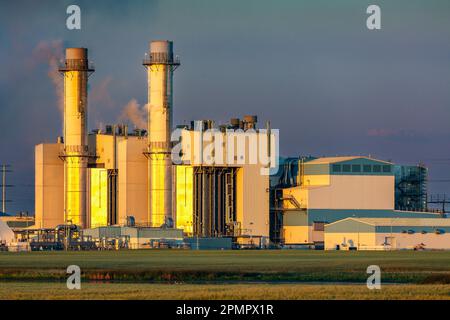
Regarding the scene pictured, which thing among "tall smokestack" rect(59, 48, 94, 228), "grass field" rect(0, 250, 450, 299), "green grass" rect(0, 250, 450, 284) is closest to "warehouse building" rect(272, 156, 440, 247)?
"tall smokestack" rect(59, 48, 94, 228)

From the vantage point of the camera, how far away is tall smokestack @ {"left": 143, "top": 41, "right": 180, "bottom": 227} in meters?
149

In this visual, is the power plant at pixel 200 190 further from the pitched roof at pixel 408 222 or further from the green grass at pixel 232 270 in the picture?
the green grass at pixel 232 270

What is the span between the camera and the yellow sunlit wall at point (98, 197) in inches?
6265

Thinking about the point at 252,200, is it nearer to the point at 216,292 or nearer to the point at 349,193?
the point at 349,193

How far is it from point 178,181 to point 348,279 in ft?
235

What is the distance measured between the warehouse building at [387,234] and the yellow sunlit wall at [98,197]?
2764 cm

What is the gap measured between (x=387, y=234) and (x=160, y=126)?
2793cm

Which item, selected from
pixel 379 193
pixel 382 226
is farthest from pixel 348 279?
pixel 379 193

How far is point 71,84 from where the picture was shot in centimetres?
15550

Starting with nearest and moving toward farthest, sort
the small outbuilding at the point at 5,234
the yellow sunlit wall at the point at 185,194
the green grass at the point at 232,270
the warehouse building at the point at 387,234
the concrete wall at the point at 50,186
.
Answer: the green grass at the point at 232,270, the warehouse building at the point at 387,234, the yellow sunlit wall at the point at 185,194, the small outbuilding at the point at 5,234, the concrete wall at the point at 50,186

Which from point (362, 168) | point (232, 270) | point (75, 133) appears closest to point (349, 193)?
point (362, 168)

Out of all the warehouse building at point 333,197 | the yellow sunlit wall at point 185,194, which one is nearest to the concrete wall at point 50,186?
the yellow sunlit wall at point 185,194

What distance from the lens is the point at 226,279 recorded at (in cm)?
8188

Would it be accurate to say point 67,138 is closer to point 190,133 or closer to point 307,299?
point 190,133
